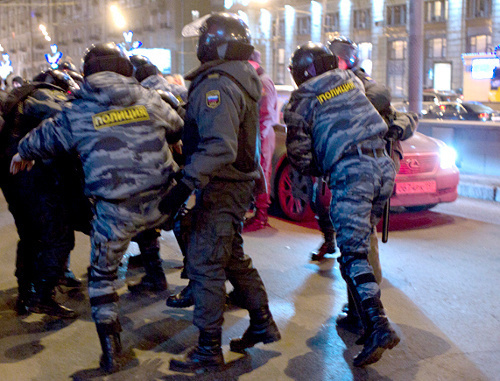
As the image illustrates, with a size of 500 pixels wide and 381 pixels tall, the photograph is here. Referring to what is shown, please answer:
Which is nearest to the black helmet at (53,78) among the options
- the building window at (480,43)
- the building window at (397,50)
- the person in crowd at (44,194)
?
the person in crowd at (44,194)

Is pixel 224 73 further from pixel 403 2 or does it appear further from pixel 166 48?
pixel 166 48

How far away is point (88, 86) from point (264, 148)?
3461 millimetres

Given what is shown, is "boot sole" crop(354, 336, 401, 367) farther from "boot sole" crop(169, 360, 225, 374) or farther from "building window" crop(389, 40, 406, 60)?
"building window" crop(389, 40, 406, 60)

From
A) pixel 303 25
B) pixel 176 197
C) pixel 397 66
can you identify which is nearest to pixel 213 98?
pixel 176 197

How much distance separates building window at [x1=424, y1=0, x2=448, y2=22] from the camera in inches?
1606

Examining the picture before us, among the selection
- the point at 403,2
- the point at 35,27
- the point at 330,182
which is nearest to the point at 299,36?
the point at 403,2

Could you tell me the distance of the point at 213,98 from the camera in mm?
2994

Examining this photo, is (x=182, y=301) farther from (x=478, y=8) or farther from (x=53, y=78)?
(x=478, y=8)

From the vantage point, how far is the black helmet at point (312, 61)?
11.4 feet

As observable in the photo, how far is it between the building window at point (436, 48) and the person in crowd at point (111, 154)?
4193 centimetres

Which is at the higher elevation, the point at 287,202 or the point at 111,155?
the point at 111,155

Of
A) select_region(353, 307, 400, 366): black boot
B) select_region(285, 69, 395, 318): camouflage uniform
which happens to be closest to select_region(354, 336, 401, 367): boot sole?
select_region(353, 307, 400, 366): black boot

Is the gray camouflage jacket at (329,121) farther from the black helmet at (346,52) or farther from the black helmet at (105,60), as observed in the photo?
the black helmet at (105,60)

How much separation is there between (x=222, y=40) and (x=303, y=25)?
46.4 m
